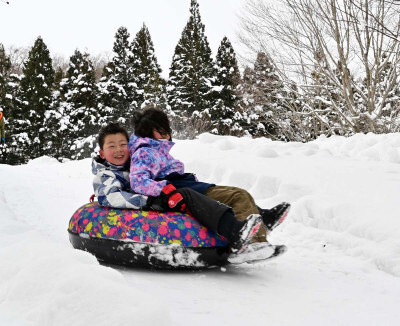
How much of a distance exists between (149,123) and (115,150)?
0.34 meters

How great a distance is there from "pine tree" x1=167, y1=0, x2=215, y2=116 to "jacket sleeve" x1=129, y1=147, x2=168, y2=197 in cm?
2105

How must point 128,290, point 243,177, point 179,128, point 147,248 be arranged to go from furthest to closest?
point 179,128
point 243,177
point 147,248
point 128,290

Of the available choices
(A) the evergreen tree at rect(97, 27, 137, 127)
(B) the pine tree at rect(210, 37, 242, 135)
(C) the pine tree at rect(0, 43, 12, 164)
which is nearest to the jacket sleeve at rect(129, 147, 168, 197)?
(A) the evergreen tree at rect(97, 27, 137, 127)

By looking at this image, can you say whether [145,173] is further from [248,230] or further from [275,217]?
[275,217]

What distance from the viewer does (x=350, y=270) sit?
2639 millimetres

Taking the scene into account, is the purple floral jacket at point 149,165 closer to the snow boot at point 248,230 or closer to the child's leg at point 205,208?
the child's leg at point 205,208

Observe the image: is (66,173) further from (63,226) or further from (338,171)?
(338,171)

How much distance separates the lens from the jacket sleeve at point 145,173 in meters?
2.63

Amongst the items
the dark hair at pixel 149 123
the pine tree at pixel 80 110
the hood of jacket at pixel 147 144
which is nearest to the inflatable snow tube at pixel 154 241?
the hood of jacket at pixel 147 144

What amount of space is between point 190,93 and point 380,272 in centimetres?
2259

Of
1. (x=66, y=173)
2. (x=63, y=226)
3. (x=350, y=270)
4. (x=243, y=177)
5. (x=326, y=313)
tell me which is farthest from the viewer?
(x=66, y=173)

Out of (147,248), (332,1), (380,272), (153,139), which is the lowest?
(380,272)

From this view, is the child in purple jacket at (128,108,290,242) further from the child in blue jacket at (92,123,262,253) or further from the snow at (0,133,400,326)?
the snow at (0,133,400,326)

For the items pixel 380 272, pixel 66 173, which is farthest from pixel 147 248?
pixel 66 173
